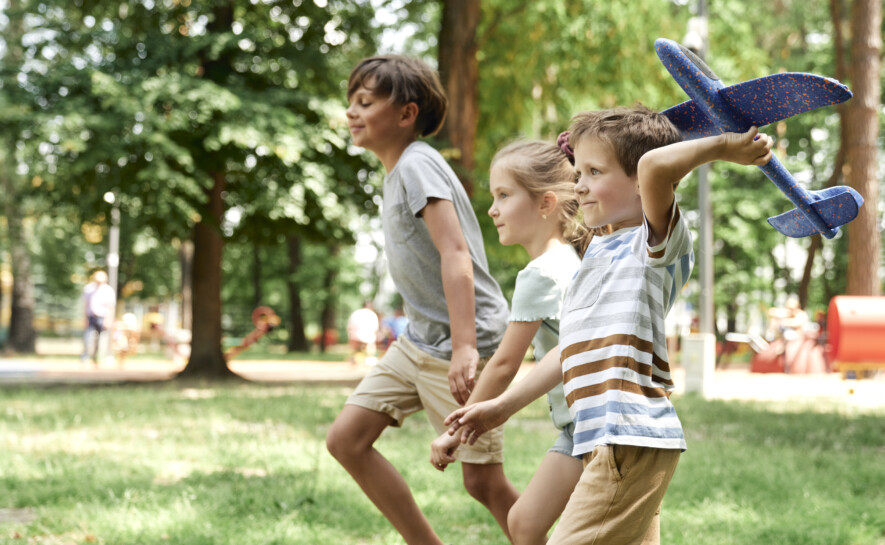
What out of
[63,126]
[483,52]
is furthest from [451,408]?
[483,52]

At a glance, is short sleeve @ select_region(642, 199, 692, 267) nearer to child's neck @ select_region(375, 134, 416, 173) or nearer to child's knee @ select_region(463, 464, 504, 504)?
child's knee @ select_region(463, 464, 504, 504)

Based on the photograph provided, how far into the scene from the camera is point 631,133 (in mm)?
2029

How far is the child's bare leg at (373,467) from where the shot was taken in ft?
9.96

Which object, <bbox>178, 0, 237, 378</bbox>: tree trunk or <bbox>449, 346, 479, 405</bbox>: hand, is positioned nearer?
<bbox>449, 346, 479, 405</bbox>: hand

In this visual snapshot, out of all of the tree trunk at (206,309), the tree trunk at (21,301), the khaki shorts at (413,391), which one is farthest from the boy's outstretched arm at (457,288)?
the tree trunk at (21,301)

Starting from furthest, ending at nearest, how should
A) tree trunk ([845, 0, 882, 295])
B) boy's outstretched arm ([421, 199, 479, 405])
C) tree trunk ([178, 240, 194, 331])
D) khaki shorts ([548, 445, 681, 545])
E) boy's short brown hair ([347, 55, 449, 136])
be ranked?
1. tree trunk ([178, 240, 194, 331])
2. tree trunk ([845, 0, 882, 295])
3. boy's short brown hair ([347, 55, 449, 136])
4. boy's outstretched arm ([421, 199, 479, 405])
5. khaki shorts ([548, 445, 681, 545])

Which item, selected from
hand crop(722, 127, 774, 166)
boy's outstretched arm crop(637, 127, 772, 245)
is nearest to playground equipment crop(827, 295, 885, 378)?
boy's outstretched arm crop(637, 127, 772, 245)

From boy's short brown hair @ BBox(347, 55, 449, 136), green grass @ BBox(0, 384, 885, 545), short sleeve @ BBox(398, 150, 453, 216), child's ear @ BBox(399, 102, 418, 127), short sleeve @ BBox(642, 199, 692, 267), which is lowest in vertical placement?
green grass @ BBox(0, 384, 885, 545)

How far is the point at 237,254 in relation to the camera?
3684cm

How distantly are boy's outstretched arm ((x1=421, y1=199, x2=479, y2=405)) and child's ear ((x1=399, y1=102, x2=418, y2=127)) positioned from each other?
409 mm

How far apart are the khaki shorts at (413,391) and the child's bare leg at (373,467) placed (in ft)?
0.16

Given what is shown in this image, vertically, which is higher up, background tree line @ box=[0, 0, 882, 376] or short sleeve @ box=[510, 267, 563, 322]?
background tree line @ box=[0, 0, 882, 376]

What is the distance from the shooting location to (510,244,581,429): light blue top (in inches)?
98.6

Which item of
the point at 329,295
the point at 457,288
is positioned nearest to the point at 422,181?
the point at 457,288
